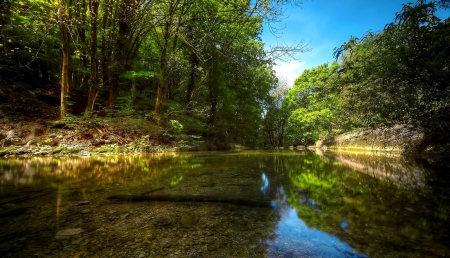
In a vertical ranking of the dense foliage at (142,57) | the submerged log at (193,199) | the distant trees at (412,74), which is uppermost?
the dense foliage at (142,57)

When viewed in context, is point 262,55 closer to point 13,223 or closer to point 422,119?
point 422,119

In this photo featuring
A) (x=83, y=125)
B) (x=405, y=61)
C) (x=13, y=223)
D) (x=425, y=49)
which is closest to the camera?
(x=13, y=223)

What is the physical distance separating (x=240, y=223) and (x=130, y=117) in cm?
995

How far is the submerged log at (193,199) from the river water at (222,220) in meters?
0.01

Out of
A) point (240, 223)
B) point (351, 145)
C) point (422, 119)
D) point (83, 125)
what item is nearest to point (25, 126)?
point (83, 125)

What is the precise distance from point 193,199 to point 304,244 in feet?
4.50

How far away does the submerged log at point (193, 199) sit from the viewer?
2.46 m

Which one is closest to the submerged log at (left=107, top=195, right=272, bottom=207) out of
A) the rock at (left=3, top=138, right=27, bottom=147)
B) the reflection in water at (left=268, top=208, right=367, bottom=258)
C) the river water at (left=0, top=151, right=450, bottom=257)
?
the river water at (left=0, top=151, right=450, bottom=257)

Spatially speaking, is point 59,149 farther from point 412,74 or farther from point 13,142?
point 412,74

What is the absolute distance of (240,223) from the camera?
185 centimetres

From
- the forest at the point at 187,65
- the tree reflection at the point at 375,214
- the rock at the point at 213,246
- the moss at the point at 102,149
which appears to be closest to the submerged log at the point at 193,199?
the tree reflection at the point at 375,214

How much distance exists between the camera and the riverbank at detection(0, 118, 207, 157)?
7652 mm

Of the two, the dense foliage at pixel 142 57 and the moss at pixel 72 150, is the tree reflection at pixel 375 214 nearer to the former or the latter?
the dense foliage at pixel 142 57

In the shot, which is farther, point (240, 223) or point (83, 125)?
point (83, 125)
